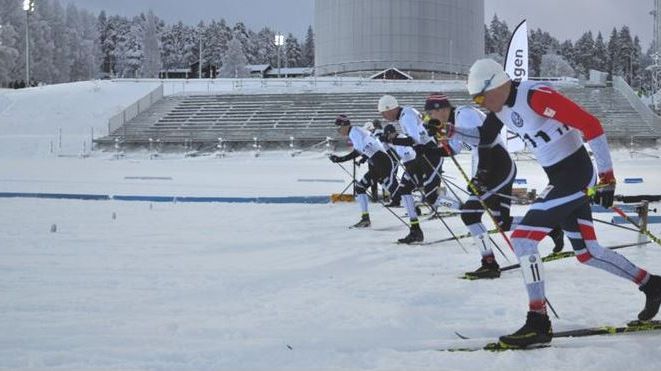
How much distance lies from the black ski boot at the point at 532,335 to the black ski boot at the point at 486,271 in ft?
7.77

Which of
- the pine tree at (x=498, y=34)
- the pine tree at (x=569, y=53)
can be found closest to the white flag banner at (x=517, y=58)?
the pine tree at (x=498, y=34)

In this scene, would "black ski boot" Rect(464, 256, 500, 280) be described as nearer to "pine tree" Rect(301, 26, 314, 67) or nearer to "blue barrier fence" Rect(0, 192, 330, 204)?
"blue barrier fence" Rect(0, 192, 330, 204)

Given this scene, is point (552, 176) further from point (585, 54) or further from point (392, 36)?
point (585, 54)

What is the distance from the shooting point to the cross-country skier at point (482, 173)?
6.66 m

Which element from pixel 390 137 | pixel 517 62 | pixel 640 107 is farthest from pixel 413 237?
pixel 640 107

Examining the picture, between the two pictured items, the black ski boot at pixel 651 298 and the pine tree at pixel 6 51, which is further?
the pine tree at pixel 6 51

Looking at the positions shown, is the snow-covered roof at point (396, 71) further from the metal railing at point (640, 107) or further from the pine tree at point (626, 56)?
the pine tree at point (626, 56)

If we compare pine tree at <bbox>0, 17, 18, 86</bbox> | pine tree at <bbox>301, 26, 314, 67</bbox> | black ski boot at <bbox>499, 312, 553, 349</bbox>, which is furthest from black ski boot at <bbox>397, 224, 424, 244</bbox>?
pine tree at <bbox>301, 26, 314, 67</bbox>

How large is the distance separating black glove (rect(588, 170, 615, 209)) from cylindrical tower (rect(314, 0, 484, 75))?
79.2m

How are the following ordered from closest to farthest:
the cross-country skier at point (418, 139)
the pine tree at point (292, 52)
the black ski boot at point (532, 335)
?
the black ski boot at point (532, 335)
the cross-country skier at point (418, 139)
the pine tree at point (292, 52)

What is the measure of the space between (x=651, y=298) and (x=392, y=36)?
80.8 meters

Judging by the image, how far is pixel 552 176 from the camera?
4.44 m

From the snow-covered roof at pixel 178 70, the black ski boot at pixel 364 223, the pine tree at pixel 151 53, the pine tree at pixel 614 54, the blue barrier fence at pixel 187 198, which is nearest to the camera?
the black ski boot at pixel 364 223

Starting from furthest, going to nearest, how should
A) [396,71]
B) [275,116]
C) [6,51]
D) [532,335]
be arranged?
[396,71], [6,51], [275,116], [532,335]
